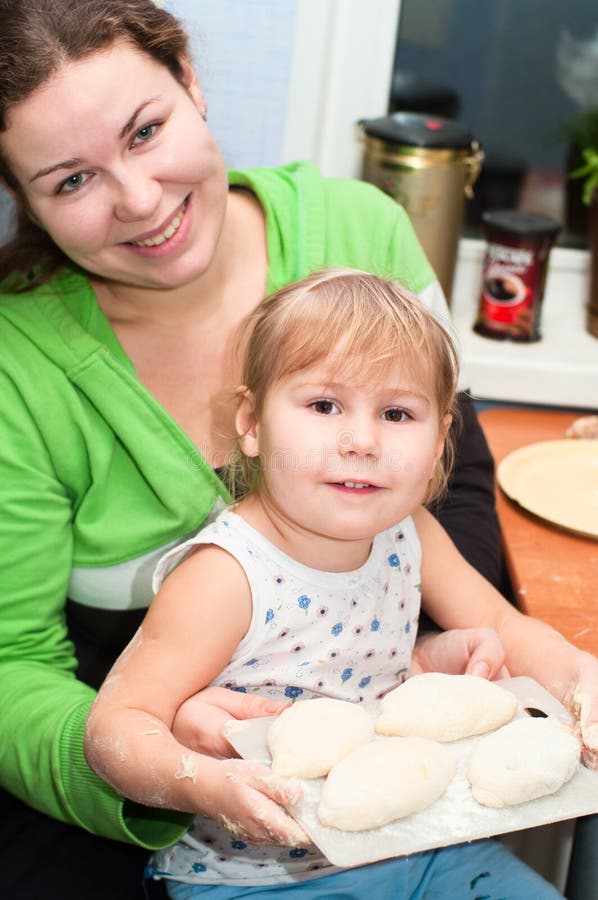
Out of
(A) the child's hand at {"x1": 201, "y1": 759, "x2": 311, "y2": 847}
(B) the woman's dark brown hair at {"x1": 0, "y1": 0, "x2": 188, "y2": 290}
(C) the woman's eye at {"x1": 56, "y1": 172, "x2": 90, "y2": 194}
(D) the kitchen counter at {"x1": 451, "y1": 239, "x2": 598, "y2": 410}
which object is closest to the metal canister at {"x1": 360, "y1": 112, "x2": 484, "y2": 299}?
(D) the kitchen counter at {"x1": 451, "y1": 239, "x2": 598, "y2": 410}

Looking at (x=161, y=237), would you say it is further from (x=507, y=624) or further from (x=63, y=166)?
(x=507, y=624)

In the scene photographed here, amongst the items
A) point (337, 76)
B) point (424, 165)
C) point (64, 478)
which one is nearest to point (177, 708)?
point (64, 478)

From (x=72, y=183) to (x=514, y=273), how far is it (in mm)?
1067

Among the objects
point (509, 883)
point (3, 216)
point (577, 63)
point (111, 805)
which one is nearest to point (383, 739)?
point (509, 883)

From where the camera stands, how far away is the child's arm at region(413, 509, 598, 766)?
106 centimetres

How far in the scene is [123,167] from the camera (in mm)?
1138

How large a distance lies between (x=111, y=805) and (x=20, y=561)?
0.31 metres

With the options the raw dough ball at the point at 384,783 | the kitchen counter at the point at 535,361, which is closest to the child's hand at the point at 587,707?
the raw dough ball at the point at 384,783

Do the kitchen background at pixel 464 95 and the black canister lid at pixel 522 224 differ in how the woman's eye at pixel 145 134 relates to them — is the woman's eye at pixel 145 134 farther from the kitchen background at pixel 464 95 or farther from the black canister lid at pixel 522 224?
the black canister lid at pixel 522 224

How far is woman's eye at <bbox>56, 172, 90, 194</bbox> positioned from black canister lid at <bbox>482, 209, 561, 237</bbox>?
102 cm

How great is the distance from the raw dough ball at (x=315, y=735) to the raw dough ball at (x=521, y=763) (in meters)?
0.11

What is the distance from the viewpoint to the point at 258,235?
144 cm

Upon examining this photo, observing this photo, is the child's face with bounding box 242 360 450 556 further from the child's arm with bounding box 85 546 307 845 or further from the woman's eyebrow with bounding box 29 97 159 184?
the woman's eyebrow with bounding box 29 97 159 184

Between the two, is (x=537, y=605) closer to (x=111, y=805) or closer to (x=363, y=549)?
(x=363, y=549)
